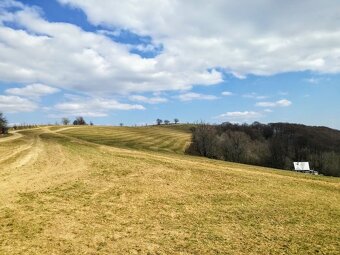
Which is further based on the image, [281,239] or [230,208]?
[230,208]

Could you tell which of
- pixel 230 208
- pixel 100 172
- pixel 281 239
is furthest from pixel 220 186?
pixel 281 239

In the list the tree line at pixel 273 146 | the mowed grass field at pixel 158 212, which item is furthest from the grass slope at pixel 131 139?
the mowed grass field at pixel 158 212

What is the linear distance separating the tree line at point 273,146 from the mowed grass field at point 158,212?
6433cm

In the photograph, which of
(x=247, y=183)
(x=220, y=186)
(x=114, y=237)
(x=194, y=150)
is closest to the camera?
(x=114, y=237)

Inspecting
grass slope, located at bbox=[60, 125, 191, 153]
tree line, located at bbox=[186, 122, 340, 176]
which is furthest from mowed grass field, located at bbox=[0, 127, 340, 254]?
tree line, located at bbox=[186, 122, 340, 176]

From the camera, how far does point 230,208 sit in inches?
800

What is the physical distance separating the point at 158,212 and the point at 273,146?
119921 millimetres

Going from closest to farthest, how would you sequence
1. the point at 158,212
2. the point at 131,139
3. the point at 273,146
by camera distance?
the point at 158,212 < the point at 131,139 < the point at 273,146

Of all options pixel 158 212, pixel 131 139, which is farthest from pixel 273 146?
pixel 158 212

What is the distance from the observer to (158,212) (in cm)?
1870

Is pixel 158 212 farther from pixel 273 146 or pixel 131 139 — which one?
pixel 273 146

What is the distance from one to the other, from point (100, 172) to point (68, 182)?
14.8ft

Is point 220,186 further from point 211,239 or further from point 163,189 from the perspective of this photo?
point 211,239

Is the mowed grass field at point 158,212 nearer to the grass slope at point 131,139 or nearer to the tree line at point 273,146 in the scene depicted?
the grass slope at point 131,139
